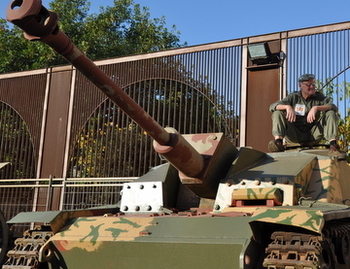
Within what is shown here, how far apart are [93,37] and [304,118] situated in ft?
57.1

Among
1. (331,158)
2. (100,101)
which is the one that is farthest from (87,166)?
(331,158)

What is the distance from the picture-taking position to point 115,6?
25938 mm

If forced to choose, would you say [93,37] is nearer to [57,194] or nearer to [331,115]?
[57,194]

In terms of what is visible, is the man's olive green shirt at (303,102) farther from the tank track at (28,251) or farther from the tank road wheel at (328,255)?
the tank track at (28,251)

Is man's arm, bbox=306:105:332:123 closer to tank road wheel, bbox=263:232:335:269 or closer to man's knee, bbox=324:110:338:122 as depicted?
man's knee, bbox=324:110:338:122

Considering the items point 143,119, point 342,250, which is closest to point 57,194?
point 143,119

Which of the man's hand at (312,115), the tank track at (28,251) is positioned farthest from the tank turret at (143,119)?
the tank track at (28,251)

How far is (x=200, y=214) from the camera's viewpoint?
653 centimetres

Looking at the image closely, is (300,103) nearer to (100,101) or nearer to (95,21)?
(100,101)

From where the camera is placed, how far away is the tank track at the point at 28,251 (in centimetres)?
657

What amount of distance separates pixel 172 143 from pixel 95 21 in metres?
19.9

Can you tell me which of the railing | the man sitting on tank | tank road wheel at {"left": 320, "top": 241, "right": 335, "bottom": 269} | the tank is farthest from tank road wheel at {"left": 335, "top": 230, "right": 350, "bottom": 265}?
the railing

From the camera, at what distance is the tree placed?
77.8 feet

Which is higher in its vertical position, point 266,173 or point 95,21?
point 95,21
